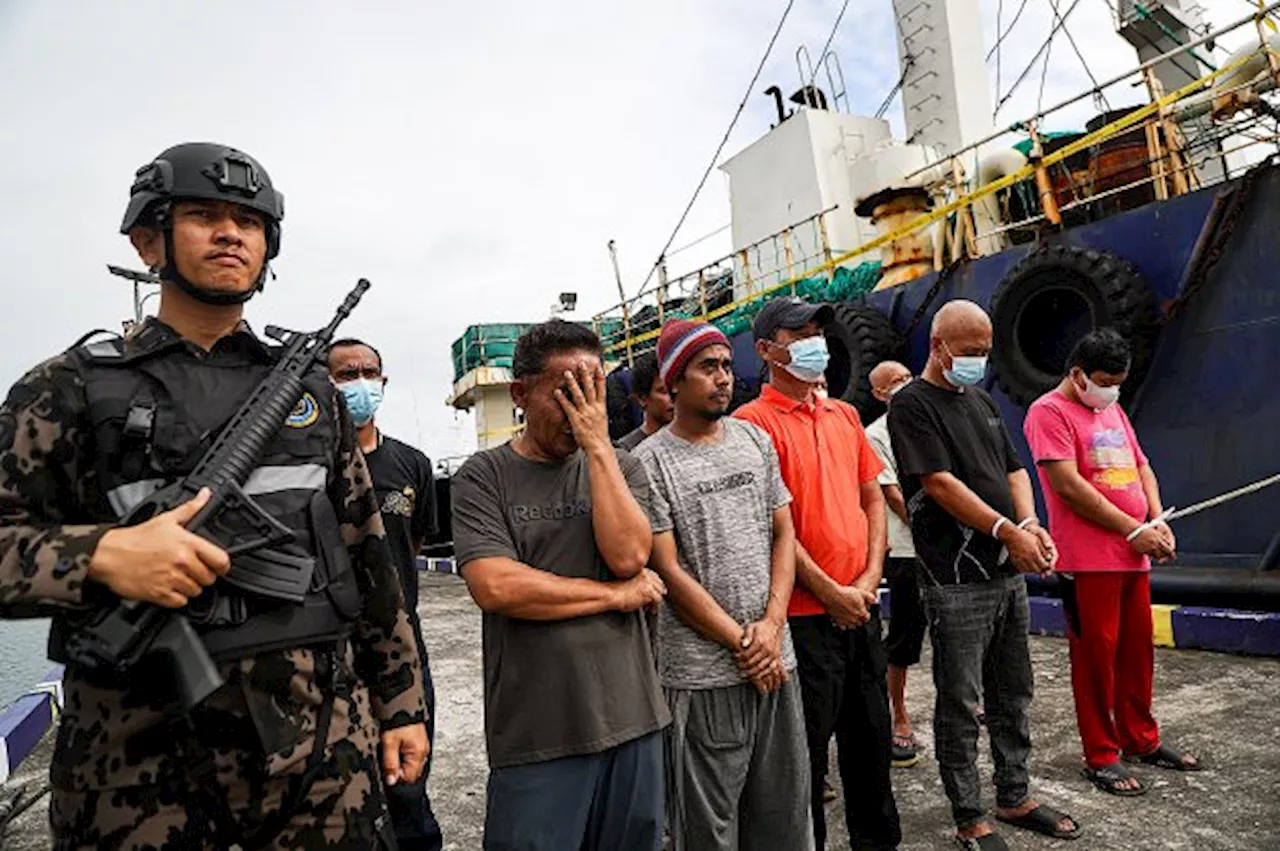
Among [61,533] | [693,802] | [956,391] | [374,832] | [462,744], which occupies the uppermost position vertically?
[956,391]

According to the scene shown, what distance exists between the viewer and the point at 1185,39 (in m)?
8.67

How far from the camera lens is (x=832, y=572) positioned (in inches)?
93.4

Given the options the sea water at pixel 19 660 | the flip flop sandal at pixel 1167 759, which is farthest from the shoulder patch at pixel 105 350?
the sea water at pixel 19 660

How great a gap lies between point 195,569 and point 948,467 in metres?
2.18

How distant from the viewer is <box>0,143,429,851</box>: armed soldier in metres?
1.19

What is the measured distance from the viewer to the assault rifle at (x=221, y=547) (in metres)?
1.18

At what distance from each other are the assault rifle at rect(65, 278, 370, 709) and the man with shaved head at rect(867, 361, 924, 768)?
7.67ft

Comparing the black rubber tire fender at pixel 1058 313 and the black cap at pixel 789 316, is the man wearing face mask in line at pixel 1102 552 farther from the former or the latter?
the black rubber tire fender at pixel 1058 313

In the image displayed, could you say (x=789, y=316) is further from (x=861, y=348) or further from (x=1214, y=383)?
(x=861, y=348)

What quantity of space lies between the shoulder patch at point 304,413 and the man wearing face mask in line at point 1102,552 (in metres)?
2.49

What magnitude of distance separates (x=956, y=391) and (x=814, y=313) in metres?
0.61

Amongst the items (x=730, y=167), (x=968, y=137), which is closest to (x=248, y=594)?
(x=968, y=137)

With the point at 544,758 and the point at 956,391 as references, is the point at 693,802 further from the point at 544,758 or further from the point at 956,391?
the point at 956,391

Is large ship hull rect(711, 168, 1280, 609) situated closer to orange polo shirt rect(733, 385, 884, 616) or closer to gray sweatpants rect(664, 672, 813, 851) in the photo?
orange polo shirt rect(733, 385, 884, 616)
